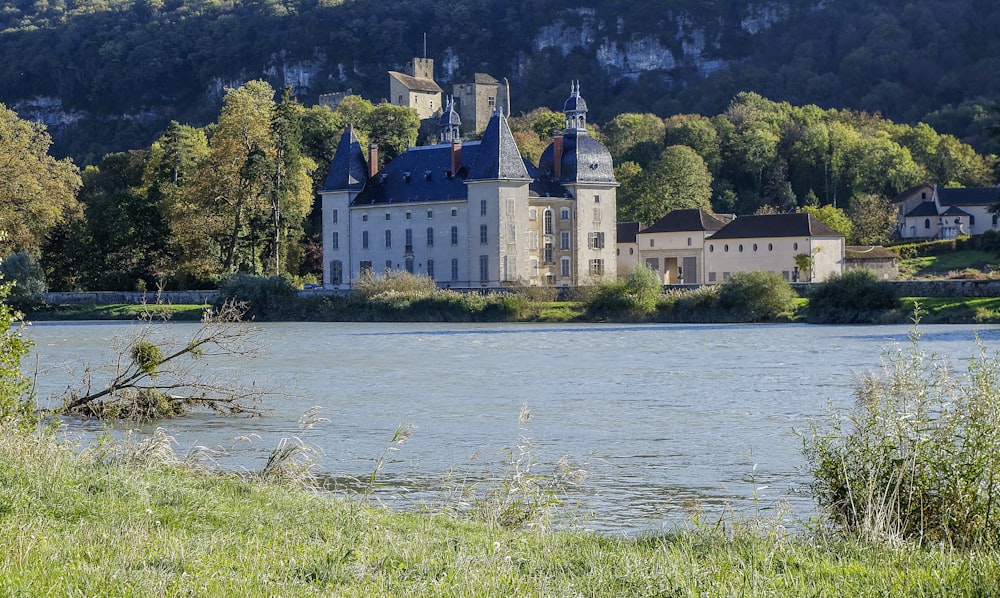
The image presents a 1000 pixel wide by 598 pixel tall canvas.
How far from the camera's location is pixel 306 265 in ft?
246

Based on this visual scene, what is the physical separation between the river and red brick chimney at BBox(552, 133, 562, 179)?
26.4 m

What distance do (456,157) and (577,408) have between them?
46168mm

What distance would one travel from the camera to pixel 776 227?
7106 centimetres

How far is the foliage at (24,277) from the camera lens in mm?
56281

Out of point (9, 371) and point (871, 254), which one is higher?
point (871, 254)

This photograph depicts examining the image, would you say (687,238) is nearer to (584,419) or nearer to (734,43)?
(584,419)

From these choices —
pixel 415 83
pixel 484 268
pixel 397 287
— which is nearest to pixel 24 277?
pixel 397 287

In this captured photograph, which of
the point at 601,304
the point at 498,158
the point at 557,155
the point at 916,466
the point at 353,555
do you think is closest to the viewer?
the point at 353,555

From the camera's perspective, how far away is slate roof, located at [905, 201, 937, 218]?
8844cm

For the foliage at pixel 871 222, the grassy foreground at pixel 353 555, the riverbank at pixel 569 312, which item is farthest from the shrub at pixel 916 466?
the foliage at pixel 871 222

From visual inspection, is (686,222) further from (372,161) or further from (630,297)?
(630,297)

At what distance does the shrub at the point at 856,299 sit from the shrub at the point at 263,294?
21.7m

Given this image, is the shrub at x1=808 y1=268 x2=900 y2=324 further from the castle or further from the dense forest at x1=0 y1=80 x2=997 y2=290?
the dense forest at x1=0 y1=80 x2=997 y2=290

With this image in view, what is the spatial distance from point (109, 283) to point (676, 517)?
55973 mm
